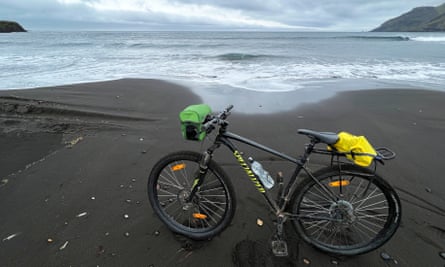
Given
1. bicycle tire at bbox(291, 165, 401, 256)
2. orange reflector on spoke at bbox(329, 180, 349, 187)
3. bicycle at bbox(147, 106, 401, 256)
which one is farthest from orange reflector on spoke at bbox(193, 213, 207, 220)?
orange reflector on spoke at bbox(329, 180, 349, 187)

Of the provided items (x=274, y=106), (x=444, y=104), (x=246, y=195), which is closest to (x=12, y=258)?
(x=246, y=195)

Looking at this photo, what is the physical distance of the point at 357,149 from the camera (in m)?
1.97

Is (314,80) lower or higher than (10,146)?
higher

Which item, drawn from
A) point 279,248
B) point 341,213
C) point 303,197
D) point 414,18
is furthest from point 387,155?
point 414,18

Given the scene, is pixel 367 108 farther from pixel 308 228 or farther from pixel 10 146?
pixel 10 146

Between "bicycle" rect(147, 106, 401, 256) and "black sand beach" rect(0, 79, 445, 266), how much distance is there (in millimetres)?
184

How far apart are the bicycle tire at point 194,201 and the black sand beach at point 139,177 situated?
6.7 inches

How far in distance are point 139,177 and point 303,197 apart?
2546 mm

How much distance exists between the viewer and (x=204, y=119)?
85.9 inches

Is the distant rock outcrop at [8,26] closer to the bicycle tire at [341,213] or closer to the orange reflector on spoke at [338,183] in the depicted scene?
the bicycle tire at [341,213]

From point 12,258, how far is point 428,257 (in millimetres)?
4193

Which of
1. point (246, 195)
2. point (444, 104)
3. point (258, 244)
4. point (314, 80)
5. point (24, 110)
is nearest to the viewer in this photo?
point (258, 244)

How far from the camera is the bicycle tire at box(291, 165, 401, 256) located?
2156 millimetres

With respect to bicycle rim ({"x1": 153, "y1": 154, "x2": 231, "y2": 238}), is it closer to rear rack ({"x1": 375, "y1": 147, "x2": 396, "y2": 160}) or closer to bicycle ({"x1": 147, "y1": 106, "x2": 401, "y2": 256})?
bicycle ({"x1": 147, "y1": 106, "x2": 401, "y2": 256})
